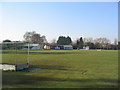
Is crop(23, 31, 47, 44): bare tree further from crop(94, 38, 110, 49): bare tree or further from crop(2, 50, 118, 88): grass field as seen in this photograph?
crop(2, 50, 118, 88): grass field

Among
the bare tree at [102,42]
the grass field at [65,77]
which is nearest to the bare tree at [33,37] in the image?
the bare tree at [102,42]

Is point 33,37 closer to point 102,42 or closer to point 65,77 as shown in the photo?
point 102,42

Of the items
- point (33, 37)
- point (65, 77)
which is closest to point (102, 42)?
point (33, 37)

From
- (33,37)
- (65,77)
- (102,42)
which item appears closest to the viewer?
(65,77)

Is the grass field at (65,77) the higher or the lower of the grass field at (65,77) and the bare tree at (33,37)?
the lower

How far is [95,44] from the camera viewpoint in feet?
330

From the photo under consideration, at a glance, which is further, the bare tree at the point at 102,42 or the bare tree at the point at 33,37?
the bare tree at the point at 102,42

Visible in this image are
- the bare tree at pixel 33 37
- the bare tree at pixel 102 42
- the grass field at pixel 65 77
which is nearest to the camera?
the grass field at pixel 65 77

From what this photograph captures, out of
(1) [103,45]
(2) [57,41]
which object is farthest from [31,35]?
(1) [103,45]

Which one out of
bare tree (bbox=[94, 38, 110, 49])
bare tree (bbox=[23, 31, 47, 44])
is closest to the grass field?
bare tree (bbox=[23, 31, 47, 44])

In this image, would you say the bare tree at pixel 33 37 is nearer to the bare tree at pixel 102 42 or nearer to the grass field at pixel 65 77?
the bare tree at pixel 102 42

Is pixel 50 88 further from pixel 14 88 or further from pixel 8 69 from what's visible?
pixel 8 69

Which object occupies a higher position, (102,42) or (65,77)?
(102,42)

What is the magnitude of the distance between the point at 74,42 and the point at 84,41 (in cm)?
729
